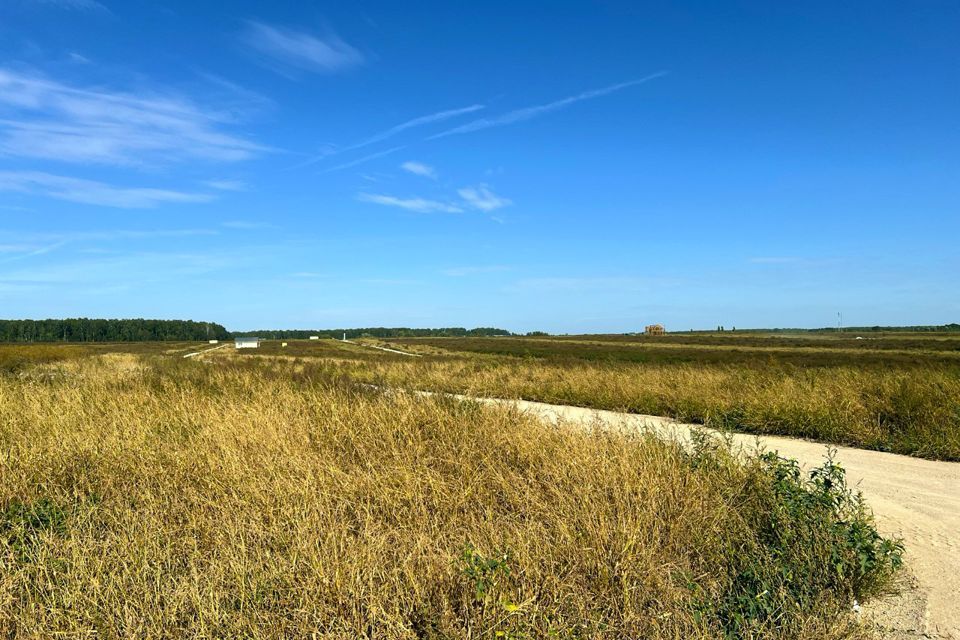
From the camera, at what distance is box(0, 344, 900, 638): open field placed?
11.6 ft

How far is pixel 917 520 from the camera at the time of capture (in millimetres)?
6371

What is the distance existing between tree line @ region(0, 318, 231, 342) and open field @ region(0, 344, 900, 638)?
611 ft

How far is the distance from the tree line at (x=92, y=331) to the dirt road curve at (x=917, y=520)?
622ft

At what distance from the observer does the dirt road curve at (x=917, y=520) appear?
424 centimetres

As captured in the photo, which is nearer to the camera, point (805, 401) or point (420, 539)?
point (420, 539)

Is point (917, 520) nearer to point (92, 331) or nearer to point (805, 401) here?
point (805, 401)

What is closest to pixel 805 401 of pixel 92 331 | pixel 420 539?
pixel 420 539

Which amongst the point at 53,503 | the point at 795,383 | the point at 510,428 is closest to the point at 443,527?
the point at 510,428

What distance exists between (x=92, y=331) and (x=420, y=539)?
206 m

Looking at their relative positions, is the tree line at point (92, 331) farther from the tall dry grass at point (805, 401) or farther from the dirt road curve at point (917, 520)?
the dirt road curve at point (917, 520)

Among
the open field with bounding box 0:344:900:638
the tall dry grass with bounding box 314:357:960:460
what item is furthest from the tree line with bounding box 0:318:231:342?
the open field with bounding box 0:344:900:638

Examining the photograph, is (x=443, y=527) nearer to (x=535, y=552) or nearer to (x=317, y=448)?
(x=535, y=552)

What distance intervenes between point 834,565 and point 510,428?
3984 millimetres

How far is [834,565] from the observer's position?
4.41 metres
